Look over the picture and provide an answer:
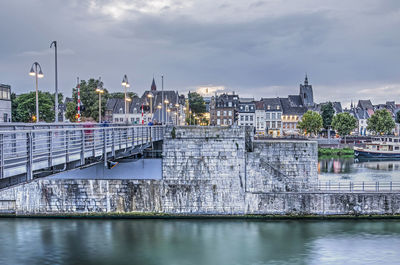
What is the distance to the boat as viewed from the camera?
6041 cm

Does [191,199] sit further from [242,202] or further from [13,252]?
[13,252]

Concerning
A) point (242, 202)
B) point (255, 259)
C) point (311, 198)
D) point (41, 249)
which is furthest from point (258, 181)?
point (41, 249)

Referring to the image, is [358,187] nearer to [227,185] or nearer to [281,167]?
[281,167]

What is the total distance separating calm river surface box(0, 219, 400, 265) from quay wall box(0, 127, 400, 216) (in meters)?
0.73

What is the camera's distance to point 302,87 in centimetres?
11481

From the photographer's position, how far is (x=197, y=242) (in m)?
21.3

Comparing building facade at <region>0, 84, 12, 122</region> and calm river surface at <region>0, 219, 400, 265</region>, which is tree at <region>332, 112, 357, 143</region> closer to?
building facade at <region>0, 84, 12, 122</region>

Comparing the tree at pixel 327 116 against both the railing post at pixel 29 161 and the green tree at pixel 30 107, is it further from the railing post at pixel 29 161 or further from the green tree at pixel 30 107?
the railing post at pixel 29 161

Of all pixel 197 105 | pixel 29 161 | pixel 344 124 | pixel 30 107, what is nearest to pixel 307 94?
pixel 197 105

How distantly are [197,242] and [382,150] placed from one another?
4790 centimetres

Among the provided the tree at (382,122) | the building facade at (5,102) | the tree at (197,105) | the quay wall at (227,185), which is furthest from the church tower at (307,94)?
the quay wall at (227,185)

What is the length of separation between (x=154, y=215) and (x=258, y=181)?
572 cm

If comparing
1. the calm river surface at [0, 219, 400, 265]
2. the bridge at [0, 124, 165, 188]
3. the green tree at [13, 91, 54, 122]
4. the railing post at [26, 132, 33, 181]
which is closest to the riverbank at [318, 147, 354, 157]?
the green tree at [13, 91, 54, 122]

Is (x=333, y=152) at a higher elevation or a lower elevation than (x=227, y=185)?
lower
